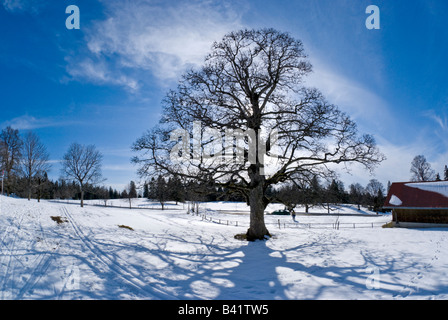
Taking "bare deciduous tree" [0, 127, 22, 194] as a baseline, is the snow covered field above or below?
below

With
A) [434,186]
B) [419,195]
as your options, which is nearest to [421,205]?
[419,195]

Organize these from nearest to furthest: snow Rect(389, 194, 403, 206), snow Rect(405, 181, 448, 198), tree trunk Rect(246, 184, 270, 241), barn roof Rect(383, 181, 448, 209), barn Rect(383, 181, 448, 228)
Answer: tree trunk Rect(246, 184, 270, 241) < barn Rect(383, 181, 448, 228) < barn roof Rect(383, 181, 448, 209) < snow Rect(405, 181, 448, 198) < snow Rect(389, 194, 403, 206)

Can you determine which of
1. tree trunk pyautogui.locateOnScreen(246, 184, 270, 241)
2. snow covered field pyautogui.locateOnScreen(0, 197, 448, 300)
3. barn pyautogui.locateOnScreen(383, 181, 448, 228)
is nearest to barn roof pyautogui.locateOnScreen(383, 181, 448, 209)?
barn pyautogui.locateOnScreen(383, 181, 448, 228)

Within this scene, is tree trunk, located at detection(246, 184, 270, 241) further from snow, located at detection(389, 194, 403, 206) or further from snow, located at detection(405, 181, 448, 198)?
snow, located at detection(405, 181, 448, 198)

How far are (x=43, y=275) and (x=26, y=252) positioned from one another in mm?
2304

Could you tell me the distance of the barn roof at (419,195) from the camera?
25.5 meters

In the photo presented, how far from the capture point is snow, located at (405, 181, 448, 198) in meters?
26.6

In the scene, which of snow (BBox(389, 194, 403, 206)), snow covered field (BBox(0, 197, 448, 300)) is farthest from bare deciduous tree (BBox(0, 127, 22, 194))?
snow (BBox(389, 194, 403, 206))

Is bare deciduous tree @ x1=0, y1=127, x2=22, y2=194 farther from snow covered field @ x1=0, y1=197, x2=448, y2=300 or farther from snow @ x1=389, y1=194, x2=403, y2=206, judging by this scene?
snow @ x1=389, y1=194, x2=403, y2=206

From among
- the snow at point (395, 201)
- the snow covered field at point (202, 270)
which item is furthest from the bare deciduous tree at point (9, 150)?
the snow at point (395, 201)

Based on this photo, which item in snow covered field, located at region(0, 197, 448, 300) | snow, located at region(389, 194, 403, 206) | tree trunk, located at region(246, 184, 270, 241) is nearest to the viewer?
snow covered field, located at region(0, 197, 448, 300)

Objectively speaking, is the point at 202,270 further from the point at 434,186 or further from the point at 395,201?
the point at 434,186

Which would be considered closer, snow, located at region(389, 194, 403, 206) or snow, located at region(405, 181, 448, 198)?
snow, located at region(405, 181, 448, 198)
